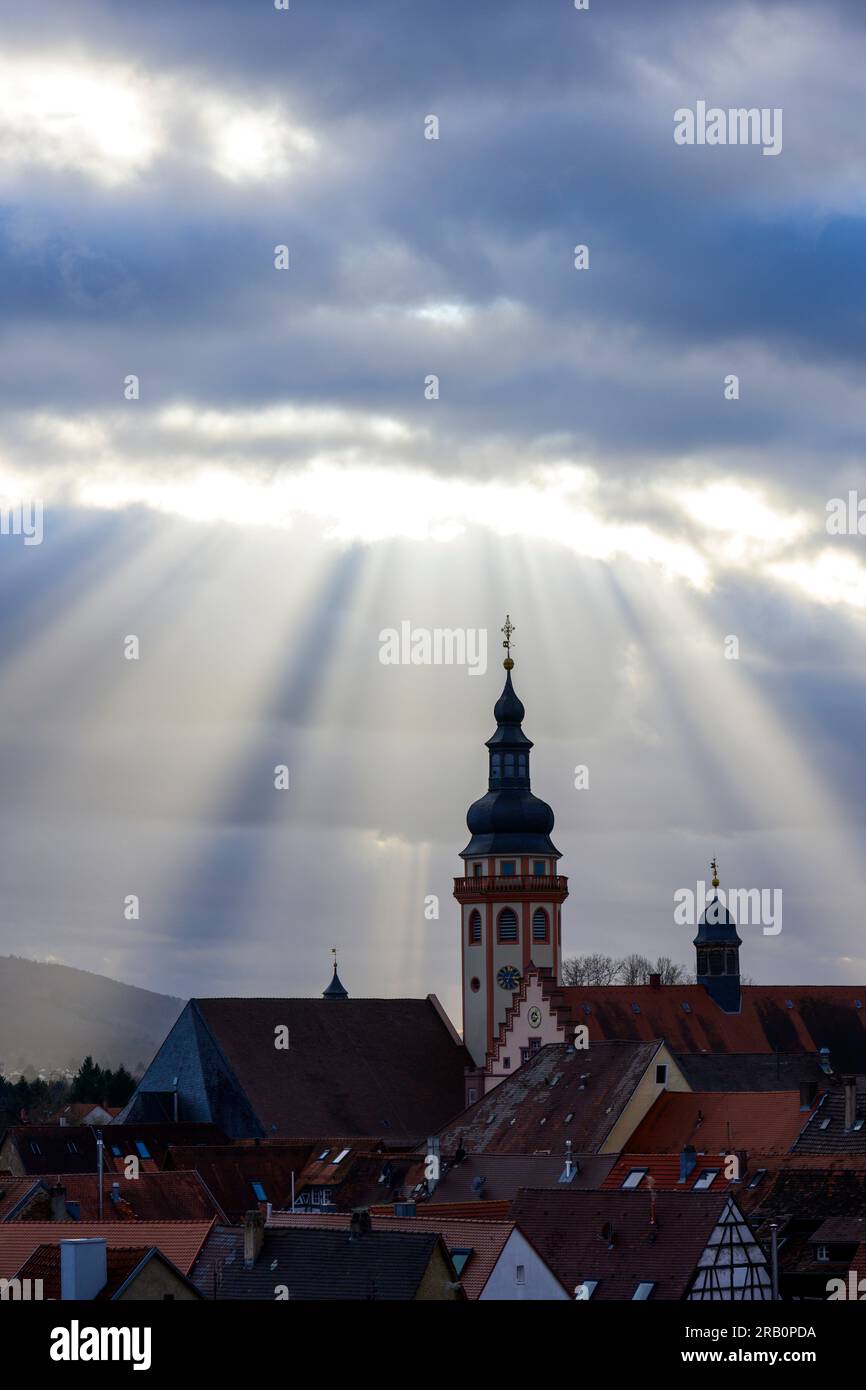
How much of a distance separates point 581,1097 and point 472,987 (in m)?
32.4

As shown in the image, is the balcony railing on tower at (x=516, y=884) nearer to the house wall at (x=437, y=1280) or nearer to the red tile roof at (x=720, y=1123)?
the red tile roof at (x=720, y=1123)

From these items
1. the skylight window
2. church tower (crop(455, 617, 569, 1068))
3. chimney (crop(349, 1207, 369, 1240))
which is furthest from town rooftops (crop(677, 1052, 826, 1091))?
chimney (crop(349, 1207, 369, 1240))

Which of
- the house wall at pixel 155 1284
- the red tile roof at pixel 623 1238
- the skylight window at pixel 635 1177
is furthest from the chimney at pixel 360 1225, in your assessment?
the skylight window at pixel 635 1177

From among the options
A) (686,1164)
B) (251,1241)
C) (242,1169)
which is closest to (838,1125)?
(686,1164)

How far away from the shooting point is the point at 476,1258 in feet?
156

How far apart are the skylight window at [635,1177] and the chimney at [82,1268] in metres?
25.2

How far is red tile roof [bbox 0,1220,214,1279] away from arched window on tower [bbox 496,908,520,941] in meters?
62.2

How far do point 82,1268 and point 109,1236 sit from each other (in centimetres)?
863

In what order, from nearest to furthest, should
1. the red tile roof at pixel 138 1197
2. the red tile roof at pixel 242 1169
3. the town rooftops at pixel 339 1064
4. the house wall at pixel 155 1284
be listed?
the house wall at pixel 155 1284, the red tile roof at pixel 138 1197, the red tile roof at pixel 242 1169, the town rooftops at pixel 339 1064

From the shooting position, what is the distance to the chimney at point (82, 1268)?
39.2 meters
